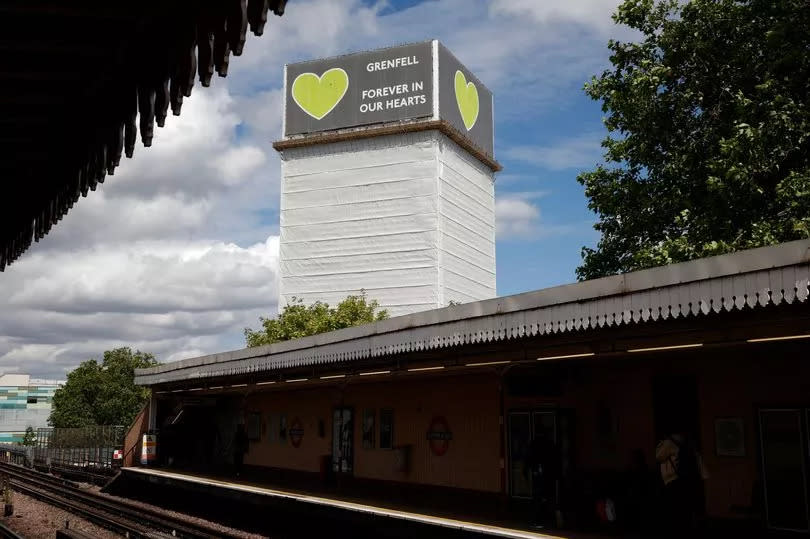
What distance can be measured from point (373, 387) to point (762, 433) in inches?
365

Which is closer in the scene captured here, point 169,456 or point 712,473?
point 712,473

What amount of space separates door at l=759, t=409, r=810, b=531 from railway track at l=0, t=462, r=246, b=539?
9963 millimetres

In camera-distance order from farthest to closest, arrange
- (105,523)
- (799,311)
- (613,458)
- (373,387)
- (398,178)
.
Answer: (398,178) → (105,523) → (373,387) → (613,458) → (799,311)

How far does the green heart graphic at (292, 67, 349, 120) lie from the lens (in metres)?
74.7

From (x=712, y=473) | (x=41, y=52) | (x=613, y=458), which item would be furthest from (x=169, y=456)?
(x=41, y=52)

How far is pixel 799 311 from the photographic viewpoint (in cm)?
806

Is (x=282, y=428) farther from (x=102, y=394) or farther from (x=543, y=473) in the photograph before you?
(x=102, y=394)

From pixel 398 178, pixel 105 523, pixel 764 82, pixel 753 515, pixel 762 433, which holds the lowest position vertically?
pixel 105 523

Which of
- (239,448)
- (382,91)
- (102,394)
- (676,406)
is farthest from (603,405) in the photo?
(102,394)

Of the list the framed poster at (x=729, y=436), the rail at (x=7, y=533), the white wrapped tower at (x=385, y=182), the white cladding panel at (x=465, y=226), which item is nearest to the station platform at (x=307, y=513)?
the framed poster at (x=729, y=436)

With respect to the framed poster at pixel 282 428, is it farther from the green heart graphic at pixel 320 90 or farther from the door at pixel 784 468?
the green heart graphic at pixel 320 90

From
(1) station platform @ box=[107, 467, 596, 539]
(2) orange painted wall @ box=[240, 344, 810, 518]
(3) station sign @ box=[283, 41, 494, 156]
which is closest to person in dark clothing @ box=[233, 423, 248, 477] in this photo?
(1) station platform @ box=[107, 467, 596, 539]

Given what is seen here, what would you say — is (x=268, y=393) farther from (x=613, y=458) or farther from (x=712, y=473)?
(x=712, y=473)

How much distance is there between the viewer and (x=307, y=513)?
1458 centimetres
